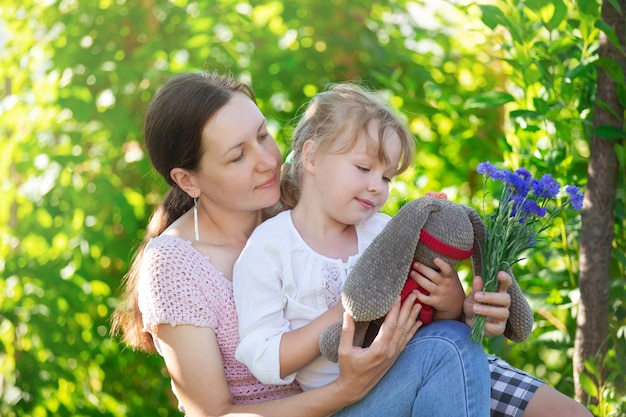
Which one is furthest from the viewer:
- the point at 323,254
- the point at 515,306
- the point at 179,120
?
the point at 179,120

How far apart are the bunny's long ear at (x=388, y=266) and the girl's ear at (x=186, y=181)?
58 cm

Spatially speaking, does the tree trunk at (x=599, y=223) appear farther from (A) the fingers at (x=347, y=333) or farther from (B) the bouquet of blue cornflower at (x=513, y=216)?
(A) the fingers at (x=347, y=333)

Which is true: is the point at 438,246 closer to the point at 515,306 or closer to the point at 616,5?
the point at 515,306

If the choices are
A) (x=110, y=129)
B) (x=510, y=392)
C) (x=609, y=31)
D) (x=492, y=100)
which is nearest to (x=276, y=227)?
(x=510, y=392)

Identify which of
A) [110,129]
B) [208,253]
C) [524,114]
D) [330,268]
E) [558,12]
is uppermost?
[558,12]

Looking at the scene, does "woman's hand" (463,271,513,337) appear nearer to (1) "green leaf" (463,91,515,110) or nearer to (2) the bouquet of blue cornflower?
(2) the bouquet of blue cornflower

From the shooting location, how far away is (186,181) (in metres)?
2.12

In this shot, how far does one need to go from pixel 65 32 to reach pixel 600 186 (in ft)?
6.28

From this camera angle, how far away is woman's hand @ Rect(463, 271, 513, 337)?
1.70m

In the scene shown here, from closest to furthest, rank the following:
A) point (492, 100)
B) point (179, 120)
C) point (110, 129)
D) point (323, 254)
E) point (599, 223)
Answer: point (323, 254) < point (179, 120) < point (599, 223) < point (492, 100) < point (110, 129)

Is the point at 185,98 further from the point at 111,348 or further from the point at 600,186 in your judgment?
the point at 111,348

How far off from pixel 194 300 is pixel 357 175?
457mm

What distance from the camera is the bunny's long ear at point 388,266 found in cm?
166

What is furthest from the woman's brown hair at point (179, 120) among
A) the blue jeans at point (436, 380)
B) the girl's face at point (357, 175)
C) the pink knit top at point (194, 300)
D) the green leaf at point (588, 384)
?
the green leaf at point (588, 384)
